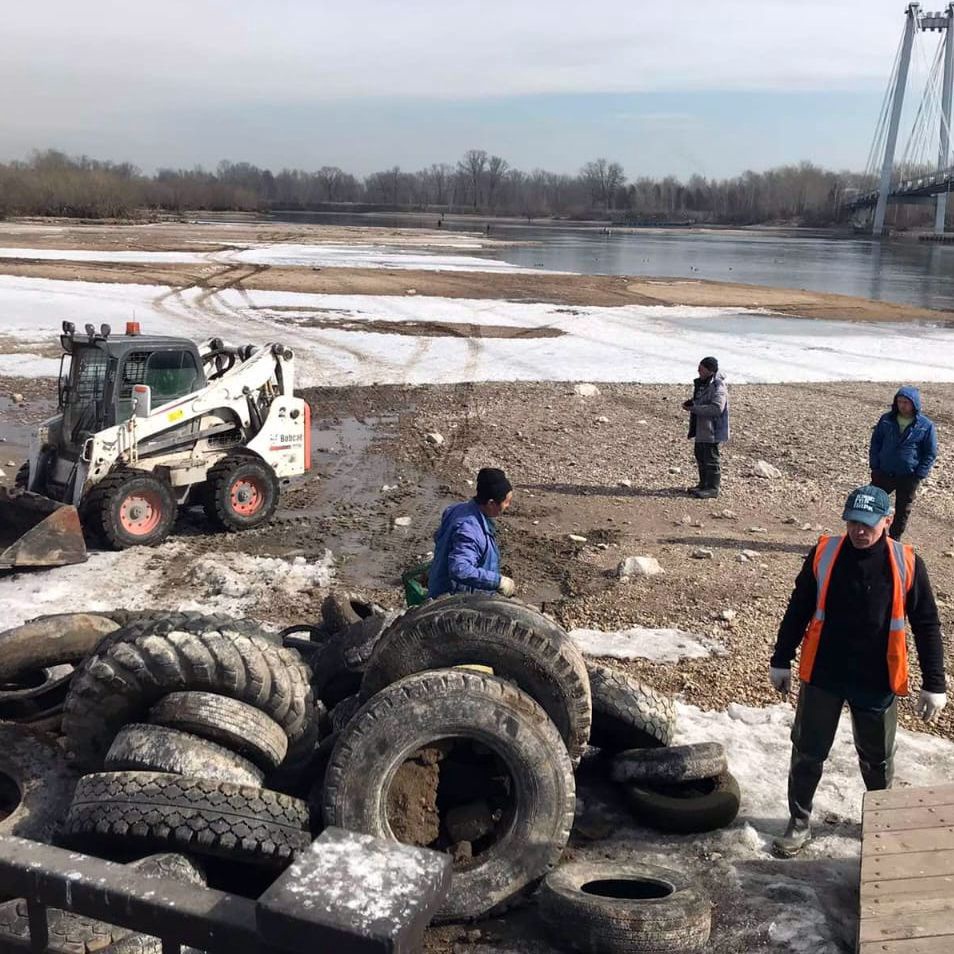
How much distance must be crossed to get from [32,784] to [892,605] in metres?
4.22

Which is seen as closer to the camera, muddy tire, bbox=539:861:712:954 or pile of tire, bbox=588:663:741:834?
muddy tire, bbox=539:861:712:954

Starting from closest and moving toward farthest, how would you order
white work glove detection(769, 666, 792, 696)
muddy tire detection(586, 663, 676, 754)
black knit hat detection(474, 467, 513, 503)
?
white work glove detection(769, 666, 792, 696), muddy tire detection(586, 663, 676, 754), black knit hat detection(474, 467, 513, 503)

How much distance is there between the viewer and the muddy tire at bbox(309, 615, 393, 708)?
605 cm

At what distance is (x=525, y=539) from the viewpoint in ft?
34.6

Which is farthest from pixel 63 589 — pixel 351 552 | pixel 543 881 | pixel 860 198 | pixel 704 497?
pixel 860 198

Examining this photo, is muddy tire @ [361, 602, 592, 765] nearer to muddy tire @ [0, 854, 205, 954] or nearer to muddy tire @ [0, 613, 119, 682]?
muddy tire @ [0, 854, 205, 954]

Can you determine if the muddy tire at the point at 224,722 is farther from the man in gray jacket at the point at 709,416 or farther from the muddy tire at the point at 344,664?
the man in gray jacket at the point at 709,416

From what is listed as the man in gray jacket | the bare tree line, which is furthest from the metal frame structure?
the man in gray jacket

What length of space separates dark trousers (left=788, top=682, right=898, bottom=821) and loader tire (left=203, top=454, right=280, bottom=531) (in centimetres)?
666

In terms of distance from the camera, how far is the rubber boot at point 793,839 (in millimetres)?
Answer: 5039

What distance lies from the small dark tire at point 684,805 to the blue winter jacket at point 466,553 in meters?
1.37

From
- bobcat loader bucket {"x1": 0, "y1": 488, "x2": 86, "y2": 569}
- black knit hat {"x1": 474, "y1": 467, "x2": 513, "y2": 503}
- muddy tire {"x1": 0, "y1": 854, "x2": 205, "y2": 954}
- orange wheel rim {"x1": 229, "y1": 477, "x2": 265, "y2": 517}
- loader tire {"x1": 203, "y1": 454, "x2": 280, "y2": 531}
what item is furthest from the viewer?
orange wheel rim {"x1": 229, "y1": 477, "x2": 265, "y2": 517}

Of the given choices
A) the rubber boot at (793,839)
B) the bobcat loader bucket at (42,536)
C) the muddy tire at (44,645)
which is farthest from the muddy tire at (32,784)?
the bobcat loader bucket at (42,536)

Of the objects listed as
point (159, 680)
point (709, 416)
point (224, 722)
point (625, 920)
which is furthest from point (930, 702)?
point (709, 416)
